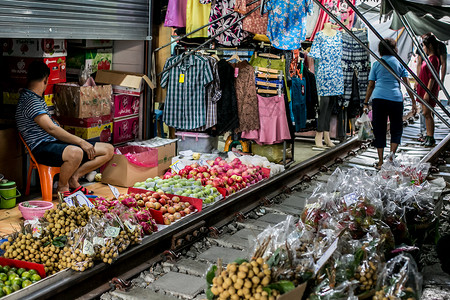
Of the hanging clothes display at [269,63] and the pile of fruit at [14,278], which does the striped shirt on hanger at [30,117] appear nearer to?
the pile of fruit at [14,278]

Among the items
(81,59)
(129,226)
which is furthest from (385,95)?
(129,226)

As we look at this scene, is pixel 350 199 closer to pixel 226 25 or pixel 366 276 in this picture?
pixel 366 276

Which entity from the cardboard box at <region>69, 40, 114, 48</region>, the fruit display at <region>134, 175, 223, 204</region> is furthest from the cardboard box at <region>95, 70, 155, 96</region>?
the fruit display at <region>134, 175, 223, 204</region>

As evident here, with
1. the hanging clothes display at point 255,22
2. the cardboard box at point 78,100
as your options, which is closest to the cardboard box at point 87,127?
the cardboard box at point 78,100

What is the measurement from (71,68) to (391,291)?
616 centimetres

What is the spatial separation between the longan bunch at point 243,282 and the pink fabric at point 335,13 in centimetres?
867

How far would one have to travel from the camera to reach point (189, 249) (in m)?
5.41

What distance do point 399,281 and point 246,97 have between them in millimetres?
5834

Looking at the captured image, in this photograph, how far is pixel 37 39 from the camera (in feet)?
22.9

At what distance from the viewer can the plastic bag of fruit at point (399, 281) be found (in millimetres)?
3199

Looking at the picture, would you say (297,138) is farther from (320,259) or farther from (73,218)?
(320,259)

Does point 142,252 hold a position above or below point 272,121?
below

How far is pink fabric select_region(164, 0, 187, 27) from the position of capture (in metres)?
8.77

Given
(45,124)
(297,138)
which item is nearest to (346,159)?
(297,138)
